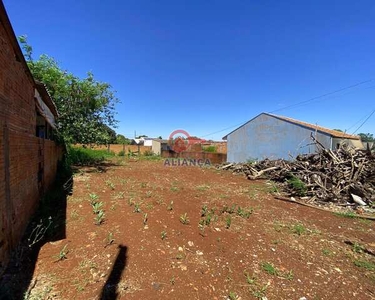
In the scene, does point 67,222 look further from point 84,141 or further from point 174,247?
point 84,141

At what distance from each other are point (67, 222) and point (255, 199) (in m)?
5.02

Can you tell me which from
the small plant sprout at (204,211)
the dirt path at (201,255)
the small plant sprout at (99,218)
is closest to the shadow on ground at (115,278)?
the dirt path at (201,255)

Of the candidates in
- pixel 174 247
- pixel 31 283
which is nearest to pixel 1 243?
pixel 31 283

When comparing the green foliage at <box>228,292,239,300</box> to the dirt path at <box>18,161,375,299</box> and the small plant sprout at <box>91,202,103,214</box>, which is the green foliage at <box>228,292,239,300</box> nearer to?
the dirt path at <box>18,161,375,299</box>

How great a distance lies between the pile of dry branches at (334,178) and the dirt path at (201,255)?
1.60 m

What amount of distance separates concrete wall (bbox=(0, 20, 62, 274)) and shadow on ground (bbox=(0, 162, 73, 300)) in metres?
0.13

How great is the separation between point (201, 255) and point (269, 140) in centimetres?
1441

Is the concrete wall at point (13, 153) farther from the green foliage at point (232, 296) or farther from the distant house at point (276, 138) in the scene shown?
the distant house at point (276, 138)

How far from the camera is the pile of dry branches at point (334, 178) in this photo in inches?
261

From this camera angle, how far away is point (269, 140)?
16141 millimetres

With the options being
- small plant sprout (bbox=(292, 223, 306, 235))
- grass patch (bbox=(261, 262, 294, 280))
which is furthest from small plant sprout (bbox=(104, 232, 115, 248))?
small plant sprout (bbox=(292, 223, 306, 235))

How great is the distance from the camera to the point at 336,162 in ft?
25.3

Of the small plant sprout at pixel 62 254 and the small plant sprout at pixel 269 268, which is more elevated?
the small plant sprout at pixel 62 254

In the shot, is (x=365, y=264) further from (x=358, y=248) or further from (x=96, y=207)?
(x=96, y=207)
